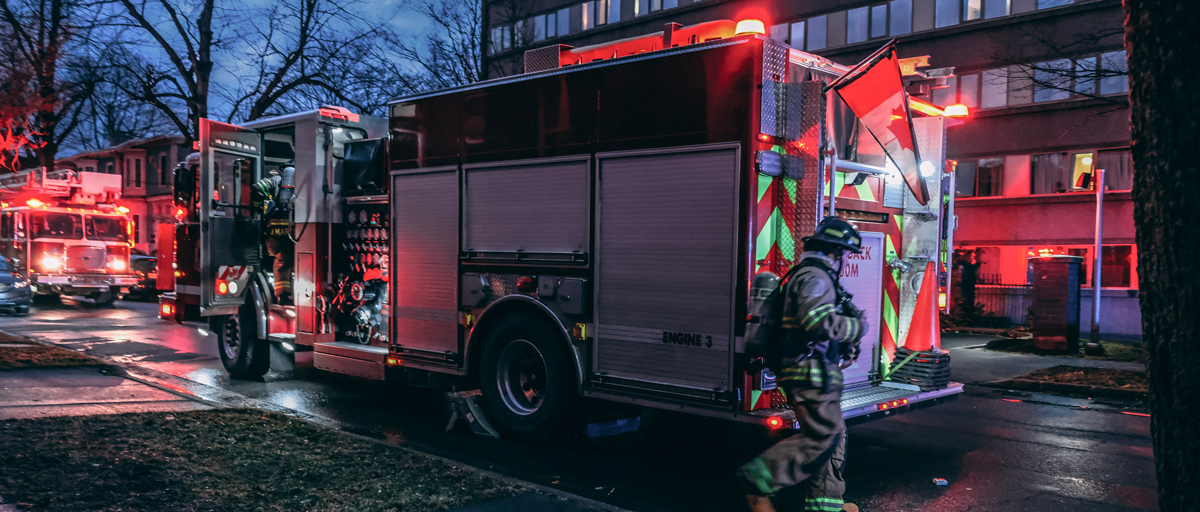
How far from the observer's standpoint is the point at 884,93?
571cm

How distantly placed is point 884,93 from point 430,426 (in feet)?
15.4

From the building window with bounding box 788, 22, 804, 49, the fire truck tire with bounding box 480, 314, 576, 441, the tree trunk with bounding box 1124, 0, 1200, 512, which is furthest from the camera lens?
the building window with bounding box 788, 22, 804, 49

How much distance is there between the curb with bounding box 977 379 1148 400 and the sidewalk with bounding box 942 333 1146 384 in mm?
305

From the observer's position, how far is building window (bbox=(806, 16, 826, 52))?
3053 centimetres

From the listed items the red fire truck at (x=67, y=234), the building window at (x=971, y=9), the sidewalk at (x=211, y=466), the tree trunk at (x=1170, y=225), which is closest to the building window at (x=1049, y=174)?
the building window at (x=971, y=9)

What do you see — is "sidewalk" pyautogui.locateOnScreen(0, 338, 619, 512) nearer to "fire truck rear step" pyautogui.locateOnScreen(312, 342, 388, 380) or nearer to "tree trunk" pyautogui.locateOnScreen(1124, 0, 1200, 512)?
"fire truck rear step" pyautogui.locateOnScreen(312, 342, 388, 380)

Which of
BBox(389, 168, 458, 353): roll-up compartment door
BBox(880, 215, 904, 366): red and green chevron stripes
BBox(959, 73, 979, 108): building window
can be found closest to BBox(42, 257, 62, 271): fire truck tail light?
BBox(389, 168, 458, 353): roll-up compartment door

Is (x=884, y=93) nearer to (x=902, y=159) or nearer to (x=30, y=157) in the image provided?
(x=902, y=159)

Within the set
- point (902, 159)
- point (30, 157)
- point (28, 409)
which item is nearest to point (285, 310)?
point (28, 409)

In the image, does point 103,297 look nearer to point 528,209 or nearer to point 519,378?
point 519,378

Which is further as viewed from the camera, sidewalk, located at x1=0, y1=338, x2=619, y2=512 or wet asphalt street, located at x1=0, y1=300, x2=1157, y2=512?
wet asphalt street, located at x1=0, y1=300, x2=1157, y2=512

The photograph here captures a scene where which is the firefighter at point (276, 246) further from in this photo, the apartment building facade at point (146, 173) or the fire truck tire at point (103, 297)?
the apartment building facade at point (146, 173)

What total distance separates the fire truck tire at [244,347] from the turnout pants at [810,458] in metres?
6.85

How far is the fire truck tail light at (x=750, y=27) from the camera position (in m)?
5.52
